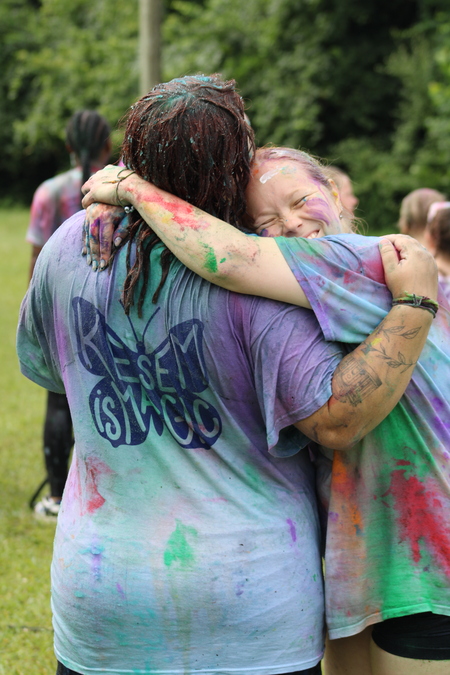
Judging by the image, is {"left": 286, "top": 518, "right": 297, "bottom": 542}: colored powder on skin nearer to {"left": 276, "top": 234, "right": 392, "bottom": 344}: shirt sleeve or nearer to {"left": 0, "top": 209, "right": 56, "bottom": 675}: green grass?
{"left": 276, "top": 234, "right": 392, "bottom": 344}: shirt sleeve

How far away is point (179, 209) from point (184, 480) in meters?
0.56

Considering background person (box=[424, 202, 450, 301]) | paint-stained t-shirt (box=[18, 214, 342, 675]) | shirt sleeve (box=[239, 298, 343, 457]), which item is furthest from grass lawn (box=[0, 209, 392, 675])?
background person (box=[424, 202, 450, 301])

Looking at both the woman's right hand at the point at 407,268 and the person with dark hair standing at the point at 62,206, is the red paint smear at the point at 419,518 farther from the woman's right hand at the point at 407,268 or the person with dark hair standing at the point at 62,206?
the person with dark hair standing at the point at 62,206

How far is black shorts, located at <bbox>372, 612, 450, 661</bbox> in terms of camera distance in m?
1.70

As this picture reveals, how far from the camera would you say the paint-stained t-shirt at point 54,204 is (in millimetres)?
4582

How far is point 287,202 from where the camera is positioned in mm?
1778

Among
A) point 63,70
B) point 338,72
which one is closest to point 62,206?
point 338,72

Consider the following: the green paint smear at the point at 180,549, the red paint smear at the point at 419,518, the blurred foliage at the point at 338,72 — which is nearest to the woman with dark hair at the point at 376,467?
the red paint smear at the point at 419,518

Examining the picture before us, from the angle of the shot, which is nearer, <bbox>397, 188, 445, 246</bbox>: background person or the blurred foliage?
<bbox>397, 188, 445, 246</bbox>: background person

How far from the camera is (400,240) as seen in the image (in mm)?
1590

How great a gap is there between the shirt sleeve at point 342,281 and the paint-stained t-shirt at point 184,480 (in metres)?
Answer: 0.04

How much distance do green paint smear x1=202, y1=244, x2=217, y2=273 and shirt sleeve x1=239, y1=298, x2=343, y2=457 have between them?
4.2 inches

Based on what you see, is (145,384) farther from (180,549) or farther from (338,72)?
(338,72)

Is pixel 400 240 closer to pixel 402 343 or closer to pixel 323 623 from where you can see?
pixel 402 343
